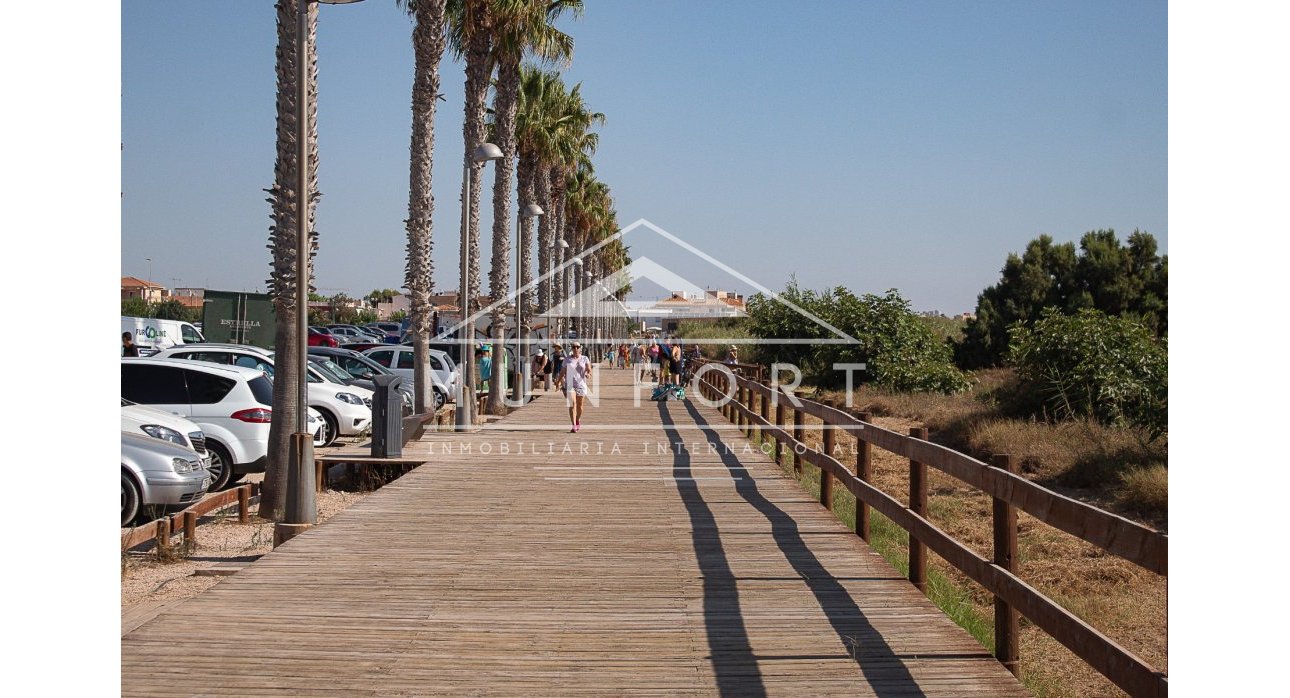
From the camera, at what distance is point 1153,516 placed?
15883 mm

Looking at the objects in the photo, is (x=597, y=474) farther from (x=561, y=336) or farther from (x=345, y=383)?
(x=561, y=336)

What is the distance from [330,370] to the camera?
21516mm

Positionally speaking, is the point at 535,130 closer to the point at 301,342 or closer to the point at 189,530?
the point at 301,342

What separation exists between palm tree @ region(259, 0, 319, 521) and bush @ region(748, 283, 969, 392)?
30.2 metres

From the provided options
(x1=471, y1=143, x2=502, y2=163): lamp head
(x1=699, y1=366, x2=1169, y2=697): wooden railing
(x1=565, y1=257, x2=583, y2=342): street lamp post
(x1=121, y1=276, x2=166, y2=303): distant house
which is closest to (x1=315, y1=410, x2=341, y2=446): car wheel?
(x1=471, y1=143, x2=502, y2=163): lamp head

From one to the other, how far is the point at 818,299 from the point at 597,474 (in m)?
35.6

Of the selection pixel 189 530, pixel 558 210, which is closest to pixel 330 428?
pixel 189 530

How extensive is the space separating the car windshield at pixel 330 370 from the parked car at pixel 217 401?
559 cm

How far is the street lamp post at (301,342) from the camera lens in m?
9.97

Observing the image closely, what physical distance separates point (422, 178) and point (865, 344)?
85.2ft

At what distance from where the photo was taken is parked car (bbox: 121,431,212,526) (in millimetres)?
11109

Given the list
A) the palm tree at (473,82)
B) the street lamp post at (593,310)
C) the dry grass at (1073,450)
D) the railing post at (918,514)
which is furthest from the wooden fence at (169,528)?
the street lamp post at (593,310)

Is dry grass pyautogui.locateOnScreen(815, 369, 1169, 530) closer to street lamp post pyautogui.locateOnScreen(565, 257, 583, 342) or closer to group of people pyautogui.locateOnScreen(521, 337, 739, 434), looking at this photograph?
group of people pyautogui.locateOnScreen(521, 337, 739, 434)

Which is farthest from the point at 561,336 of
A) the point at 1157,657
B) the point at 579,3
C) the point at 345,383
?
the point at 1157,657
